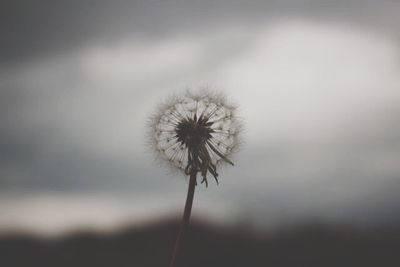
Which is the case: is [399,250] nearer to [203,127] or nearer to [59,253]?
[203,127]

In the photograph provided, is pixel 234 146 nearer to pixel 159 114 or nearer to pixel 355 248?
pixel 159 114

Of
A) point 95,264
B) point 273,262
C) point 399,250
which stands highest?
point 399,250

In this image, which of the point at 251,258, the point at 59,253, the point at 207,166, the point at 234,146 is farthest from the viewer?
the point at 251,258

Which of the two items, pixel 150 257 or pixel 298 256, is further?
pixel 150 257

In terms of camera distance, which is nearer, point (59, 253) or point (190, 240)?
point (59, 253)

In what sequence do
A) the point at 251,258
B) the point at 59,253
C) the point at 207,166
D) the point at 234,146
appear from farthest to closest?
1. the point at 251,258
2. the point at 59,253
3. the point at 234,146
4. the point at 207,166

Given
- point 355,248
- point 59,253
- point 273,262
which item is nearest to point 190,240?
point 273,262

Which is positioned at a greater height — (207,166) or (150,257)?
(207,166)

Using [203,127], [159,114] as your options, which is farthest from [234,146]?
[159,114]

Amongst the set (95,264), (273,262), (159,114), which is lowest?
(95,264)
